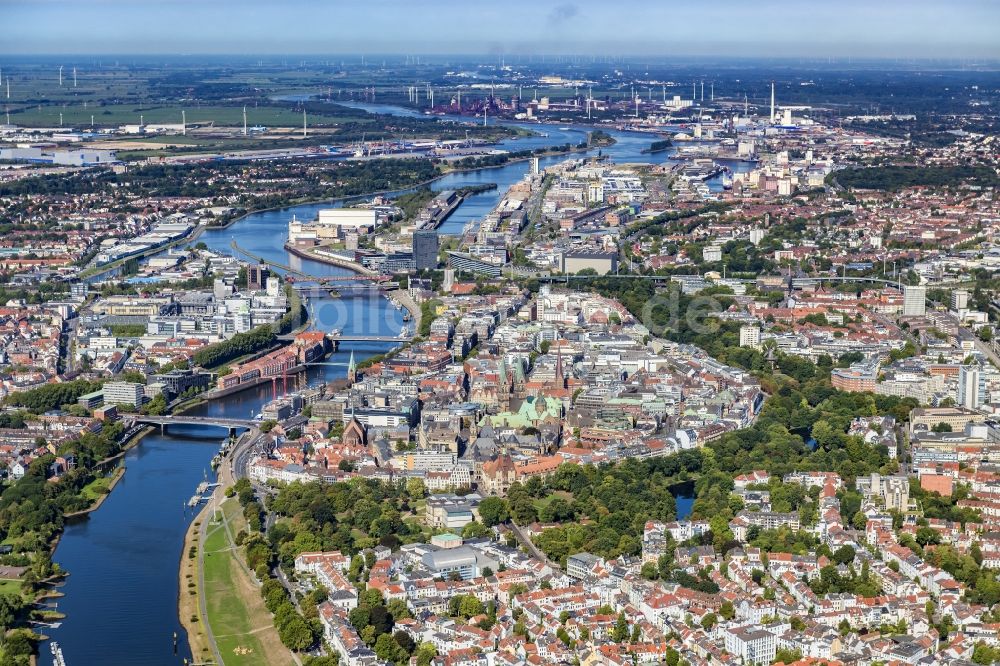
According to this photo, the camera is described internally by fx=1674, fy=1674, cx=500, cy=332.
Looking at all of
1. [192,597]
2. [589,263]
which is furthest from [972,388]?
[589,263]

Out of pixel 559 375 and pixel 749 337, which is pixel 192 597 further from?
pixel 749 337

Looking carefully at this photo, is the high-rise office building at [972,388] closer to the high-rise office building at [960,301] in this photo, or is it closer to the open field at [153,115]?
the high-rise office building at [960,301]

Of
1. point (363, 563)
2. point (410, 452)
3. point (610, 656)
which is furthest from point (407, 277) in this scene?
point (610, 656)

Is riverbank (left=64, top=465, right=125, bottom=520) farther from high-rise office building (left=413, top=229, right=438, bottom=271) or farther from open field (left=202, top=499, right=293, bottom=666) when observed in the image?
high-rise office building (left=413, top=229, right=438, bottom=271)

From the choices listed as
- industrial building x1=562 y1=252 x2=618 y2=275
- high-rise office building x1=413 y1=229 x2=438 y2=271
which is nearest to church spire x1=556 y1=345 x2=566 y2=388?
industrial building x1=562 y1=252 x2=618 y2=275

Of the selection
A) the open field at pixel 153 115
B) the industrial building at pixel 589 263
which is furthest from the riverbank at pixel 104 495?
the open field at pixel 153 115

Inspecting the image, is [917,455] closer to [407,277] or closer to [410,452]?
[410,452]
